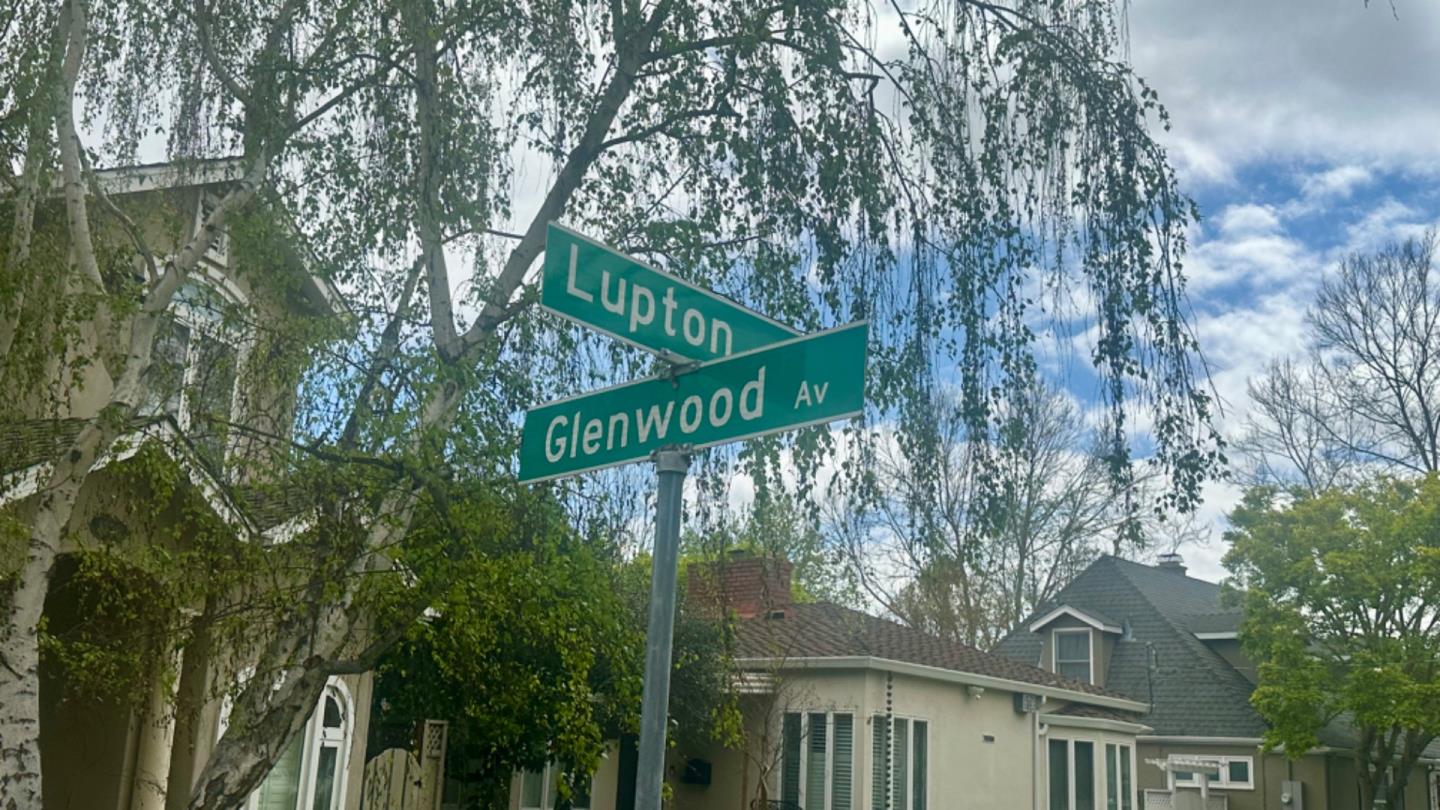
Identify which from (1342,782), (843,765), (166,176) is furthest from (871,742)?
(1342,782)

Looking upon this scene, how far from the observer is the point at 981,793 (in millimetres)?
22109

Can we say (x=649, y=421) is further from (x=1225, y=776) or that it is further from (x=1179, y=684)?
(x=1179, y=684)

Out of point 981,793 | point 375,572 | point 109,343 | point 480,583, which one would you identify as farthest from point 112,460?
point 981,793

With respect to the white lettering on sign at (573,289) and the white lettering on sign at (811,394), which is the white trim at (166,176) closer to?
the white lettering on sign at (573,289)

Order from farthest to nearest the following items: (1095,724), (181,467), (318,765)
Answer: (1095,724) → (318,765) → (181,467)

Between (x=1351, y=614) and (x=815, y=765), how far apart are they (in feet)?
42.3

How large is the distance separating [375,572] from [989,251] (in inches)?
136

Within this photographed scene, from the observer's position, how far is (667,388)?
4320 mm

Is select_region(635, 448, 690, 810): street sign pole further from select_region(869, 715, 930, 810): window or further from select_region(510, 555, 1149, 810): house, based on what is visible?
select_region(869, 715, 930, 810): window

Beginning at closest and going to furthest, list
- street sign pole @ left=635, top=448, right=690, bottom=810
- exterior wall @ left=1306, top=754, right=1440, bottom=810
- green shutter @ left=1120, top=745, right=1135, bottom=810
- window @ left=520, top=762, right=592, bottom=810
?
street sign pole @ left=635, top=448, right=690, bottom=810 → window @ left=520, top=762, right=592, bottom=810 → green shutter @ left=1120, top=745, right=1135, bottom=810 → exterior wall @ left=1306, top=754, right=1440, bottom=810

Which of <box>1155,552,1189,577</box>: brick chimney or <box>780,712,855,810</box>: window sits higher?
<box>1155,552,1189,577</box>: brick chimney

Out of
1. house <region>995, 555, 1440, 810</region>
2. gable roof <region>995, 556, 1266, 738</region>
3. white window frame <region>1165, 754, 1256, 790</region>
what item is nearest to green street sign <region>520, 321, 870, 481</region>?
house <region>995, 555, 1440, 810</region>

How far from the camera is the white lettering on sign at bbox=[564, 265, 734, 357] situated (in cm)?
432

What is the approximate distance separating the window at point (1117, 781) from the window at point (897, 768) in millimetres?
6100
